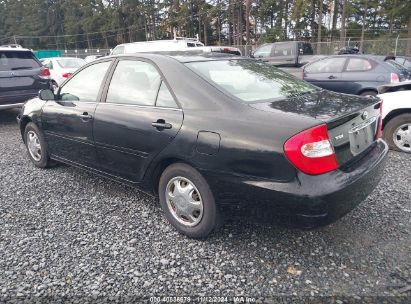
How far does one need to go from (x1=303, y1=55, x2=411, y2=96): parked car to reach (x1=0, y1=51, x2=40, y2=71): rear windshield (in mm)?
6535

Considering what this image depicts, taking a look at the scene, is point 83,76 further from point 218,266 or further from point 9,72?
point 9,72

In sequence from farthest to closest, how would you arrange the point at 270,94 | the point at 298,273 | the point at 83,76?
the point at 83,76 < the point at 270,94 < the point at 298,273

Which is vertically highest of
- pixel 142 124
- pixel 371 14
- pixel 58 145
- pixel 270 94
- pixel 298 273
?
pixel 371 14

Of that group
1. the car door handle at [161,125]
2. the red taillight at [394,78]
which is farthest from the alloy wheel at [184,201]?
the red taillight at [394,78]

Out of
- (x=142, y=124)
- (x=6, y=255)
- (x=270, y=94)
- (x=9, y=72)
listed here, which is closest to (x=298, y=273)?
(x=270, y=94)

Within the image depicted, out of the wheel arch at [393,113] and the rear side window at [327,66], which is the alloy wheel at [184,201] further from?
the rear side window at [327,66]

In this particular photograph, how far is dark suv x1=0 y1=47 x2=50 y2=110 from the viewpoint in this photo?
24.4ft

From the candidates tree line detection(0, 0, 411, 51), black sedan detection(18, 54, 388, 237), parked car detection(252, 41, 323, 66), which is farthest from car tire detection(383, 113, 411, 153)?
tree line detection(0, 0, 411, 51)

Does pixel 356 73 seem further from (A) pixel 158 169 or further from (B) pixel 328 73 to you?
(A) pixel 158 169

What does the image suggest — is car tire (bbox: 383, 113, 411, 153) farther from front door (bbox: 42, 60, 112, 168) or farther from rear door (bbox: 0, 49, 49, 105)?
rear door (bbox: 0, 49, 49, 105)

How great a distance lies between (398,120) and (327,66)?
3639 mm

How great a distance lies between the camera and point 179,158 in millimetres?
2920

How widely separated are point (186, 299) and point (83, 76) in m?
2.85

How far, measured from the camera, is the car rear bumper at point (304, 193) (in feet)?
7.88
